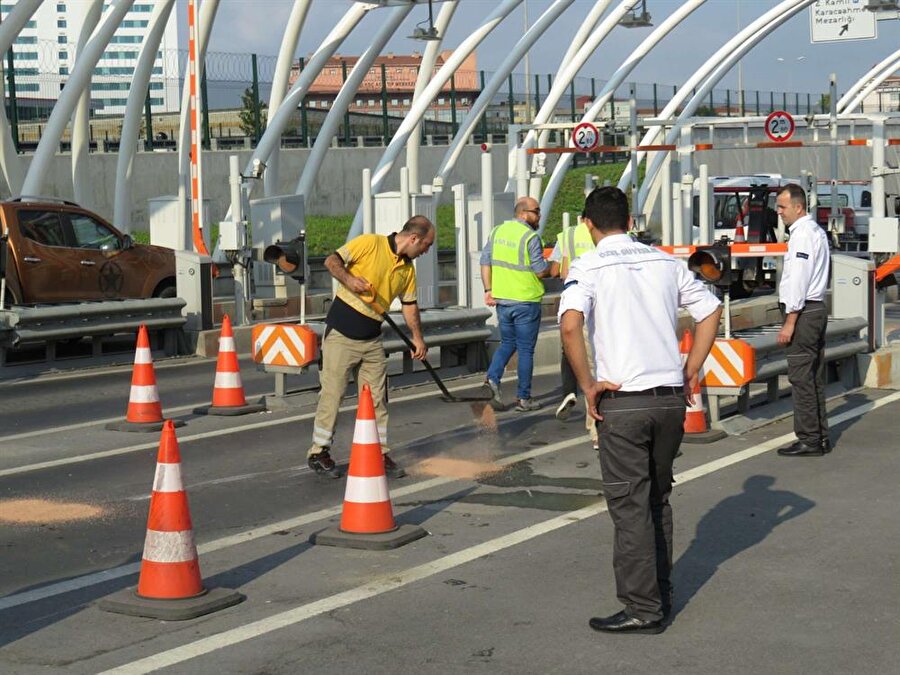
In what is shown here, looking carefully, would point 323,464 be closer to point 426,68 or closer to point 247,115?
point 426,68

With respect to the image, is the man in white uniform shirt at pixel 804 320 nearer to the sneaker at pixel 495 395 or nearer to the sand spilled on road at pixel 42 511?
the sneaker at pixel 495 395

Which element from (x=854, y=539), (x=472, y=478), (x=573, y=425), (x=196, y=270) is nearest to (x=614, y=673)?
(x=854, y=539)

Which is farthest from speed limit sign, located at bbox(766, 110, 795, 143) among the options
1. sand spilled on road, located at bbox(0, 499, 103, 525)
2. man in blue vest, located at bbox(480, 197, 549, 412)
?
sand spilled on road, located at bbox(0, 499, 103, 525)

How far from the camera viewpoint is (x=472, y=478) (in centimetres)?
1039

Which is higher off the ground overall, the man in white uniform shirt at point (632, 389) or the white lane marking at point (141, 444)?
the man in white uniform shirt at point (632, 389)

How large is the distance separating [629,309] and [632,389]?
13.5 inches

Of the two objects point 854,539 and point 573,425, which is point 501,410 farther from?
point 854,539

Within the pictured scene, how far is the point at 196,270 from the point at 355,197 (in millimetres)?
31137

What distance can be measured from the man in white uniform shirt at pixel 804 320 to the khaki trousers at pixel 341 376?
3.04m

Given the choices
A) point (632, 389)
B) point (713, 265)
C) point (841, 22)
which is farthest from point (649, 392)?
point (841, 22)

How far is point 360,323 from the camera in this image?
405 inches

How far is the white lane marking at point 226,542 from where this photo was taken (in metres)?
7.32

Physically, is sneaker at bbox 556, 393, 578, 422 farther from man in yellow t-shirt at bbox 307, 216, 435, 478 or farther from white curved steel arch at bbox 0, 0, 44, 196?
white curved steel arch at bbox 0, 0, 44, 196

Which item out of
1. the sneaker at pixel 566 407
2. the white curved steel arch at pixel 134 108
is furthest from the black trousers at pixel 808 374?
the white curved steel arch at pixel 134 108
